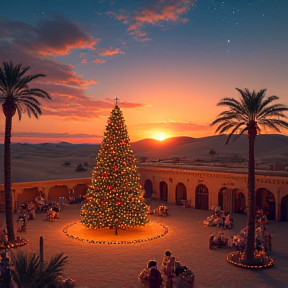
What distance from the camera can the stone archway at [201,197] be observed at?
1131 inches

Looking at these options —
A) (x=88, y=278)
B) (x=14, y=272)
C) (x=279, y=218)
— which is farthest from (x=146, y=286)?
(x=279, y=218)

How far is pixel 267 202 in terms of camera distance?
26.1 metres

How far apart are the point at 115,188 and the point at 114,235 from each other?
2557 mm

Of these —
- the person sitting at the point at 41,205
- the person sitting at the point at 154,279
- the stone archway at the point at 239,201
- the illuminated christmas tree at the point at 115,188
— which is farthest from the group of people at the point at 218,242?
the person sitting at the point at 41,205

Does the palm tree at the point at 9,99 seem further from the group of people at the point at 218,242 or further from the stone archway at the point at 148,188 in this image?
the stone archway at the point at 148,188

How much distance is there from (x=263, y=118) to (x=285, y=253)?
21.1ft

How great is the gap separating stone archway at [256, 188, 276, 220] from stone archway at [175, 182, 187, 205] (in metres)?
6.80

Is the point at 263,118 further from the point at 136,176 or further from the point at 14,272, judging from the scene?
the point at 14,272

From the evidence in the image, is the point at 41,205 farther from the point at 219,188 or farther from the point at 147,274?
the point at 147,274

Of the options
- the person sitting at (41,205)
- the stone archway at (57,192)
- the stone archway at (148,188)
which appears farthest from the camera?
the stone archway at (148,188)

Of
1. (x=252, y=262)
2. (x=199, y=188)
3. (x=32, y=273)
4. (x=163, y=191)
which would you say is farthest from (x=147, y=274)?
(x=163, y=191)

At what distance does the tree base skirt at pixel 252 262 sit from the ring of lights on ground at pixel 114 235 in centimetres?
483

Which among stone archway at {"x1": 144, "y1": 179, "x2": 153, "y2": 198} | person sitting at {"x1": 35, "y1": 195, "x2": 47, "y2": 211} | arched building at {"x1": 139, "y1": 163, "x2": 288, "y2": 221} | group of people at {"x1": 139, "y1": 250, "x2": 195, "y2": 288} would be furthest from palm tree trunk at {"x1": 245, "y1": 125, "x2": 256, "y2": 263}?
stone archway at {"x1": 144, "y1": 179, "x2": 153, "y2": 198}

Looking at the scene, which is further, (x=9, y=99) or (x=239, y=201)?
(x=239, y=201)
